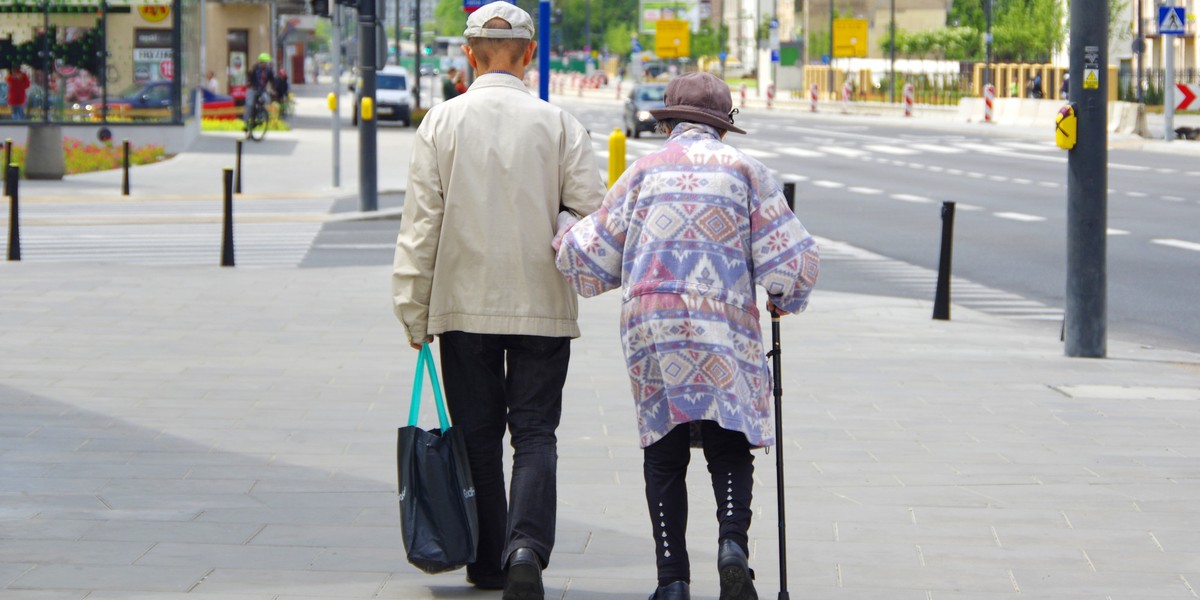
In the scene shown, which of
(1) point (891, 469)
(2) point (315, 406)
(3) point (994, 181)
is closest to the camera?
(1) point (891, 469)

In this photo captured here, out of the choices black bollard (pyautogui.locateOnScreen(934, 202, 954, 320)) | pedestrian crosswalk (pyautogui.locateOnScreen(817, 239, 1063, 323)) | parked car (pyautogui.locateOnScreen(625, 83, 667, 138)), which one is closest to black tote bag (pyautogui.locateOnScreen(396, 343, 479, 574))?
black bollard (pyautogui.locateOnScreen(934, 202, 954, 320))

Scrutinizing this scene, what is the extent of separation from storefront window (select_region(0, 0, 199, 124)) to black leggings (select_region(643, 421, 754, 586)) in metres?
32.4

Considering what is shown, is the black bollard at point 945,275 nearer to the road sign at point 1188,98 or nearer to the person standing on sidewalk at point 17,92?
the road sign at point 1188,98

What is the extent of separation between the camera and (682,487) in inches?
196

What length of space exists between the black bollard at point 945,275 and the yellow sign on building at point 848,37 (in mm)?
82031

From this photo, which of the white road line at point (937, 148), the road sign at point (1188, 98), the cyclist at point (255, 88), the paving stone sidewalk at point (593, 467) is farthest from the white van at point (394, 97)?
the paving stone sidewalk at point (593, 467)

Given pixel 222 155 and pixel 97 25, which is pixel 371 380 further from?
pixel 97 25

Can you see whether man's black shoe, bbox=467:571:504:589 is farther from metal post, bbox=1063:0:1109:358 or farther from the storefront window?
the storefront window

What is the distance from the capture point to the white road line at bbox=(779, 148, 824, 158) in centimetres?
3825

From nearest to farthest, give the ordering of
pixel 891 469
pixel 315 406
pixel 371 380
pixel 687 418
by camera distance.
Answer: pixel 687 418
pixel 891 469
pixel 315 406
pixel 371 380

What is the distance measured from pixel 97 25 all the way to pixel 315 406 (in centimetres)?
2998

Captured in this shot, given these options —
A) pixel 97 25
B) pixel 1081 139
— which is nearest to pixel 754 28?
pixel 97 25

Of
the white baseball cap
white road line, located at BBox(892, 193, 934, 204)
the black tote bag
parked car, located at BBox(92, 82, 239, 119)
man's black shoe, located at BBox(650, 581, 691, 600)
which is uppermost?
parked car, located at BBox(92, 82, 239, 119)

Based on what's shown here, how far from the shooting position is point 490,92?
16.5 ft
